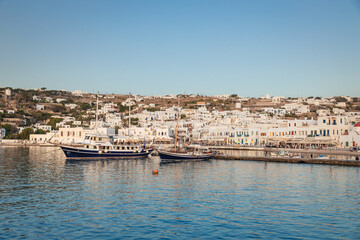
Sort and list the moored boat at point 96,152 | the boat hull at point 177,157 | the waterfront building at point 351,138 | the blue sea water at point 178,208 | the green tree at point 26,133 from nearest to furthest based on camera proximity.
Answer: the blue sea water at point 178,208, the boat hull at point 177,157, the moored boat at point 96,152, the waterfront building at point 351,138, the green tree at point 26,133

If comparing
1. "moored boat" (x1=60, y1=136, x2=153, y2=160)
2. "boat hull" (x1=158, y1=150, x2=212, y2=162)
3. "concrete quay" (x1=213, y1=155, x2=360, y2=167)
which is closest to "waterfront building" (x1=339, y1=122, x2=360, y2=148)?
"concrete quay" (x1=213, y1=155, x2=360, y2=167)

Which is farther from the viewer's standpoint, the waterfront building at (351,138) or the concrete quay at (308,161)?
the waterfront building at (351,138)

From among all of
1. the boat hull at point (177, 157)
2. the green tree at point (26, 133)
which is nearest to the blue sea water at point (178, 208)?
the boat hull at point (177, 157)

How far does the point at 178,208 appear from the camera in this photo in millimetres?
21172

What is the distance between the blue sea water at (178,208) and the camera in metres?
16.5

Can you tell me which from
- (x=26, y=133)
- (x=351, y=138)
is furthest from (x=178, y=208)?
(x=26, y=133)

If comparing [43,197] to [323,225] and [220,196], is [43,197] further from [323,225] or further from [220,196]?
[323,225]

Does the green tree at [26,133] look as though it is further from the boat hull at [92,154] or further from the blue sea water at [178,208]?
the blue sea water at [178,208]

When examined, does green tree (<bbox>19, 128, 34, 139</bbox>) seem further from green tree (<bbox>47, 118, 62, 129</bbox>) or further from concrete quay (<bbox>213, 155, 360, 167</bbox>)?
concrete quay (<bbox>213, 155, 360, 167</bbox>)

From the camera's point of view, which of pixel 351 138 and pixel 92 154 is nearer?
pixel 92 154

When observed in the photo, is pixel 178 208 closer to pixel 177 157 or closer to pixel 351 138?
pixel 177 157

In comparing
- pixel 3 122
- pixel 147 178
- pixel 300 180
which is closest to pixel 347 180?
pixel 300 180

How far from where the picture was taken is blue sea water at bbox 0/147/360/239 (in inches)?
648

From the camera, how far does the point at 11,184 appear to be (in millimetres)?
28672
